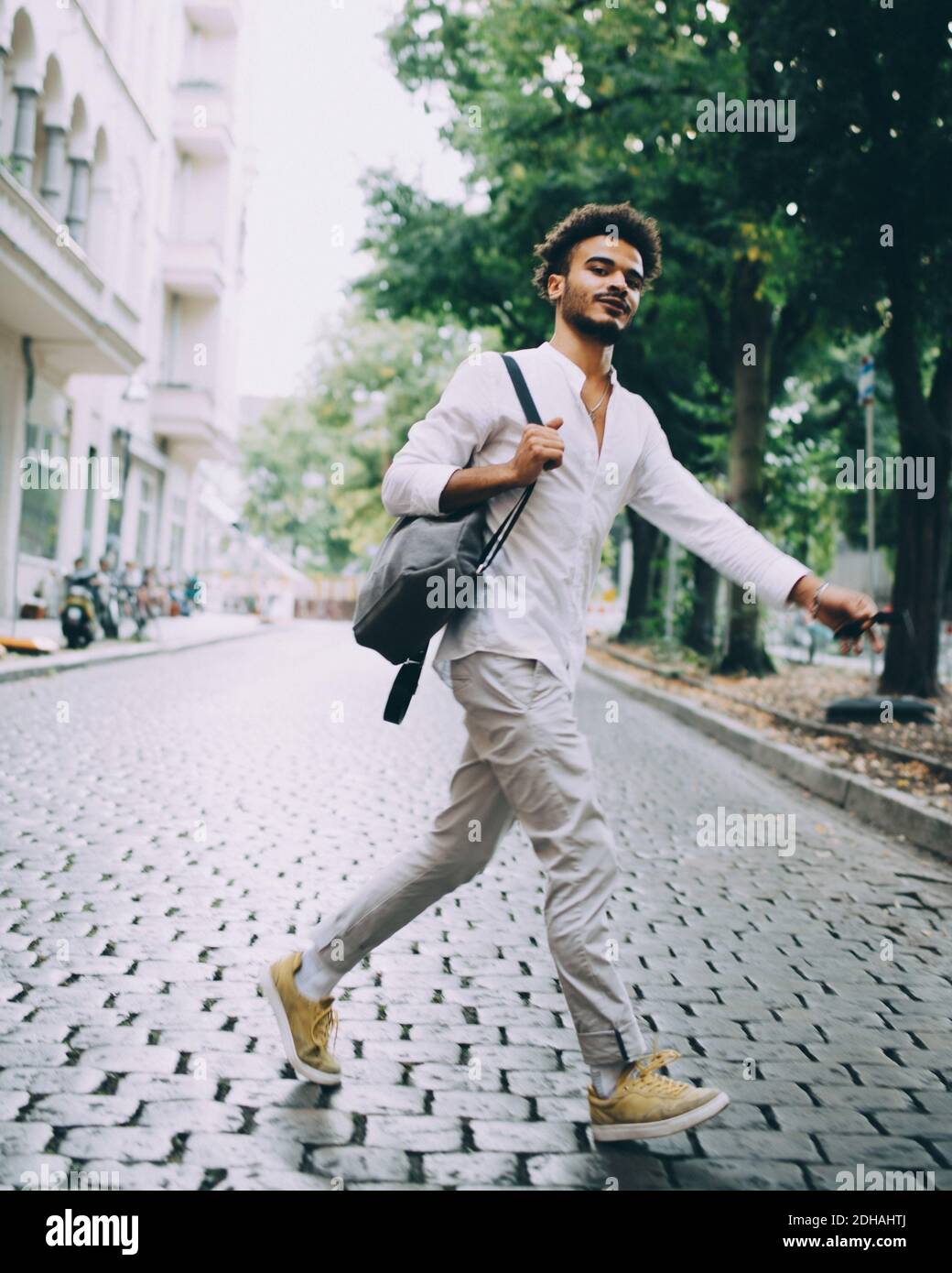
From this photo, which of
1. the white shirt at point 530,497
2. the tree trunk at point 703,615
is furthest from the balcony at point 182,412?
the white shirt at point 530,497

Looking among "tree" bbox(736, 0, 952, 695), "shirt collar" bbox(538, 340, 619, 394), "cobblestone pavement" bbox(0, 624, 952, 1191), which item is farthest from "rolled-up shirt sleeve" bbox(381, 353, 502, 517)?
"tree" bbox(736, 0, 952, 695)

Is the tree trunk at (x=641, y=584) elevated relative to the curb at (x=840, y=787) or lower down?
elevated

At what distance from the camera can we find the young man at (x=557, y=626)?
300 centimetres

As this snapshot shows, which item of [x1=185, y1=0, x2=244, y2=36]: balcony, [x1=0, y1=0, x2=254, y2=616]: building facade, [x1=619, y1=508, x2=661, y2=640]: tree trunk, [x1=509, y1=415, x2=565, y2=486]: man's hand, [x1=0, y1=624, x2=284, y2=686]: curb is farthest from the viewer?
[x1=185, y1=0, x2=244, y2=36]: balcony

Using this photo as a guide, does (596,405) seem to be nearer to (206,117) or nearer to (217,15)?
(206,117)

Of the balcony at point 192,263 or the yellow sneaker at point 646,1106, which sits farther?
the balcony at point 192,263

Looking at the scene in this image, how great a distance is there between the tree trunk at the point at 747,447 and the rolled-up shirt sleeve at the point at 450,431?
15051 millimetres

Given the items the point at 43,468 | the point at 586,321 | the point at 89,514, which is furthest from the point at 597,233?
the point at 89,514

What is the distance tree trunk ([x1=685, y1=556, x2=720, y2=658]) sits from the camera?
23.8 metres

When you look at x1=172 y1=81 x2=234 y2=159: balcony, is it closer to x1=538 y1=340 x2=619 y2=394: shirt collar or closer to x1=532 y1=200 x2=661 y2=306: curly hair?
x1=532 y1=200 x2=661 y2=306: curly hair

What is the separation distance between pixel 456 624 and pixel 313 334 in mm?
51397

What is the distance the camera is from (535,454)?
2.87 meters

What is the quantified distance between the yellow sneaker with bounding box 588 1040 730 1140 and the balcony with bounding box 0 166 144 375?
1579 cm

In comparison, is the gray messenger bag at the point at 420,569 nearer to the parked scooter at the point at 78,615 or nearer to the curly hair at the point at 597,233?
the curly hair at the point at 597,233
